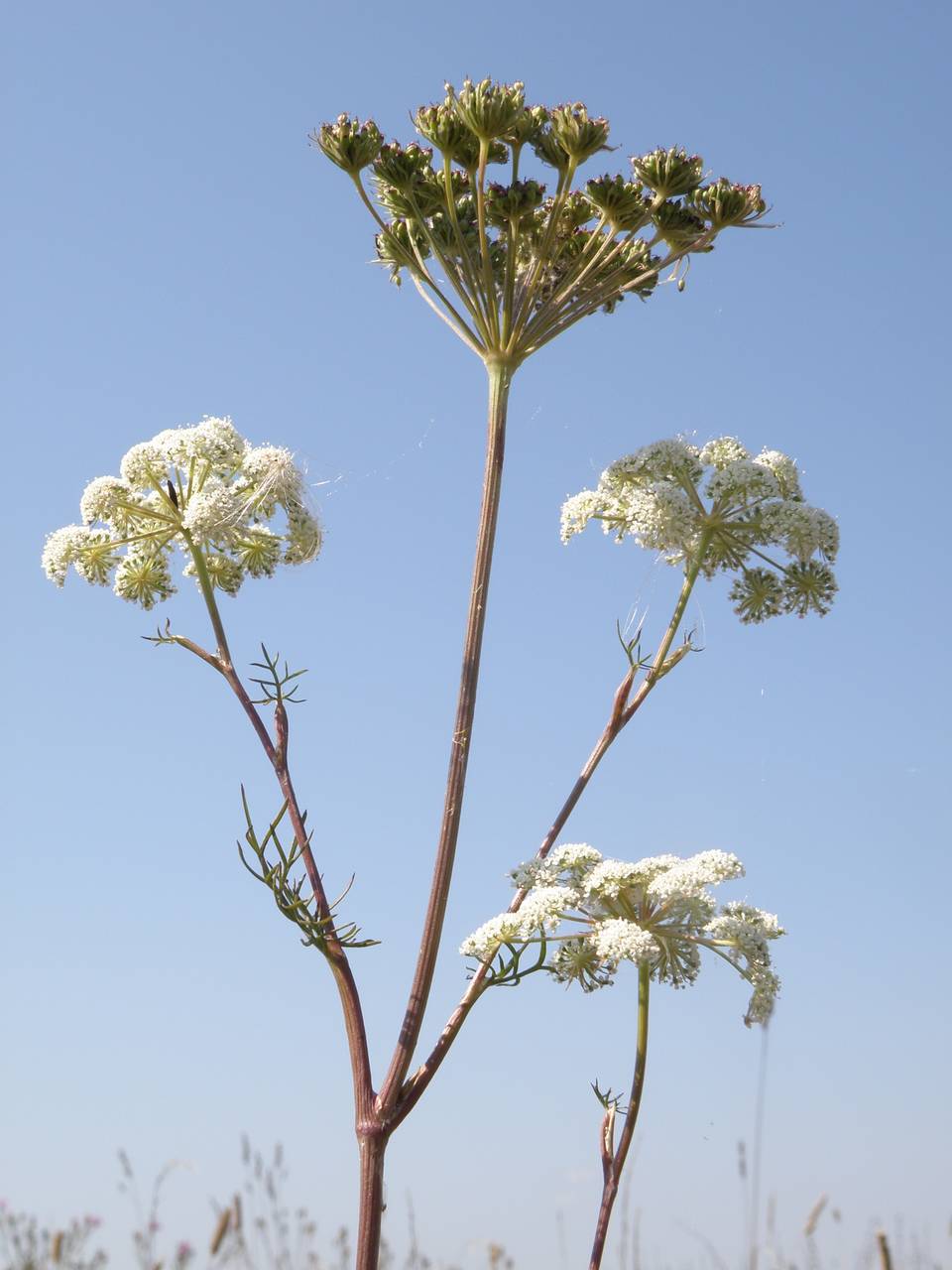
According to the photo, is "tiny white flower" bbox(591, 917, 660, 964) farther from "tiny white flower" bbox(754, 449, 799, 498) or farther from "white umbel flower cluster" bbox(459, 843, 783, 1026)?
"tiny white flower" bbox(754, 449, 799, 498)

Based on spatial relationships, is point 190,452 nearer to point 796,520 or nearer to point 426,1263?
point 796,520

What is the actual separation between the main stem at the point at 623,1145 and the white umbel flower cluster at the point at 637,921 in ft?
0.47

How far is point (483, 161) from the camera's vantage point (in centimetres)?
571

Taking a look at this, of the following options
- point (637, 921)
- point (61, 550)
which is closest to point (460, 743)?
point (637, 921)

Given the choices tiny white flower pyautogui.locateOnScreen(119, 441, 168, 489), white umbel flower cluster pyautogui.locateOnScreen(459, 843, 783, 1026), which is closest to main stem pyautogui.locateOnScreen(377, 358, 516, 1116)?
white umbel flower cluster pyautogui.locateOnScreen(459, 843, 783, 1026)

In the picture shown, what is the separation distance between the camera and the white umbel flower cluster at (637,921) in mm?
5301

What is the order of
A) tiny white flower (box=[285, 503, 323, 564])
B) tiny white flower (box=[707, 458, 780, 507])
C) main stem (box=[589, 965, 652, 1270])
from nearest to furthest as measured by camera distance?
main stem (box=[589, 965, 652, 1270]), tiny white flower (box=[707, 458, 780, 507]), tiny white flower (box=[285, 503, 323, 564])

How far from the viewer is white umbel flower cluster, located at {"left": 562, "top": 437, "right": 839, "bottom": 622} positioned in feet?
20.4

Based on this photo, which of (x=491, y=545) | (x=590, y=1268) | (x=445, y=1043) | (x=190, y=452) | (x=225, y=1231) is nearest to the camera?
(x=225, y=1231)

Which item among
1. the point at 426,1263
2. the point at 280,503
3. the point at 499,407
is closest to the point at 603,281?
the point at 499,407

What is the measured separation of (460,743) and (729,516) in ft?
5.82

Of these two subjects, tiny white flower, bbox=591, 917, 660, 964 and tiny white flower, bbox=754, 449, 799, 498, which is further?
tiny white flower, bbox=754, 449, 799, 498

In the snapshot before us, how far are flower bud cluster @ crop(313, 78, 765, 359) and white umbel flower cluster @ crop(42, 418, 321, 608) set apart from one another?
1.22m

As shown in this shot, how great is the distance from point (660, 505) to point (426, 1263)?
3807 mm
